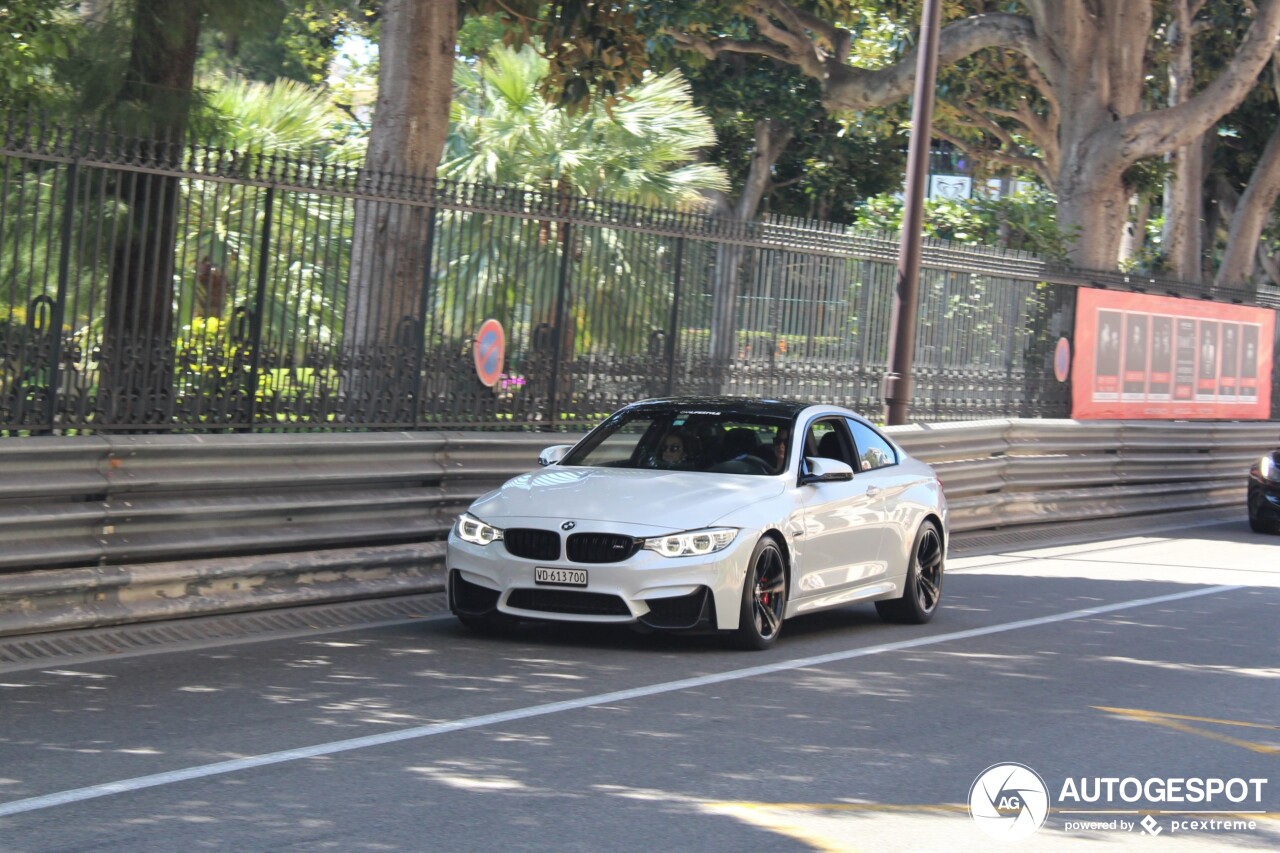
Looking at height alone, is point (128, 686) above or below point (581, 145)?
below

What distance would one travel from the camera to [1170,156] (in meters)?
31.2

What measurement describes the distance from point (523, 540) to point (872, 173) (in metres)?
33.7

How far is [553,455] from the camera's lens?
1116 centimetres

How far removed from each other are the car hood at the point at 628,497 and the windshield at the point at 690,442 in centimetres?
23

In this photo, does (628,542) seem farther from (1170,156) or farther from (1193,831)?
(1170,156)

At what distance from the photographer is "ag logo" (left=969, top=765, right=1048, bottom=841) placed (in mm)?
6422

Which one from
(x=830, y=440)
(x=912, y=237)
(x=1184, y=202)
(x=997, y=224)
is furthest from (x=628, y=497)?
(x=1184, y=202)

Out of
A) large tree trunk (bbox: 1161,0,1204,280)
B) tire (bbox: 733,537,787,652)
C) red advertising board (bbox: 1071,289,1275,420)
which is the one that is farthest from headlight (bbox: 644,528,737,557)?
large tree trunk (bbox: 1161,0,1204,280)

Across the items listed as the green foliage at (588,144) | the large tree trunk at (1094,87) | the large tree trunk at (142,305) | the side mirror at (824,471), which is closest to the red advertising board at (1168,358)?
the large tree trunk at (1094,87)

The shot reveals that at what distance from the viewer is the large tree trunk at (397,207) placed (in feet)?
40.3

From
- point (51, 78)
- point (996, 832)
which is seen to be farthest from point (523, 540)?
point (51, 78)

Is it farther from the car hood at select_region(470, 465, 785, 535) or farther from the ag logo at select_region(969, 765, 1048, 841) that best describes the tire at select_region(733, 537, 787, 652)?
the ag logo at select_region(969, 765, 1048, 841)

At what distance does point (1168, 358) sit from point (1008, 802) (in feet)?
59.3

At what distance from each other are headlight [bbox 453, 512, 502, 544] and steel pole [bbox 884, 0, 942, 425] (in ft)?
26.7
